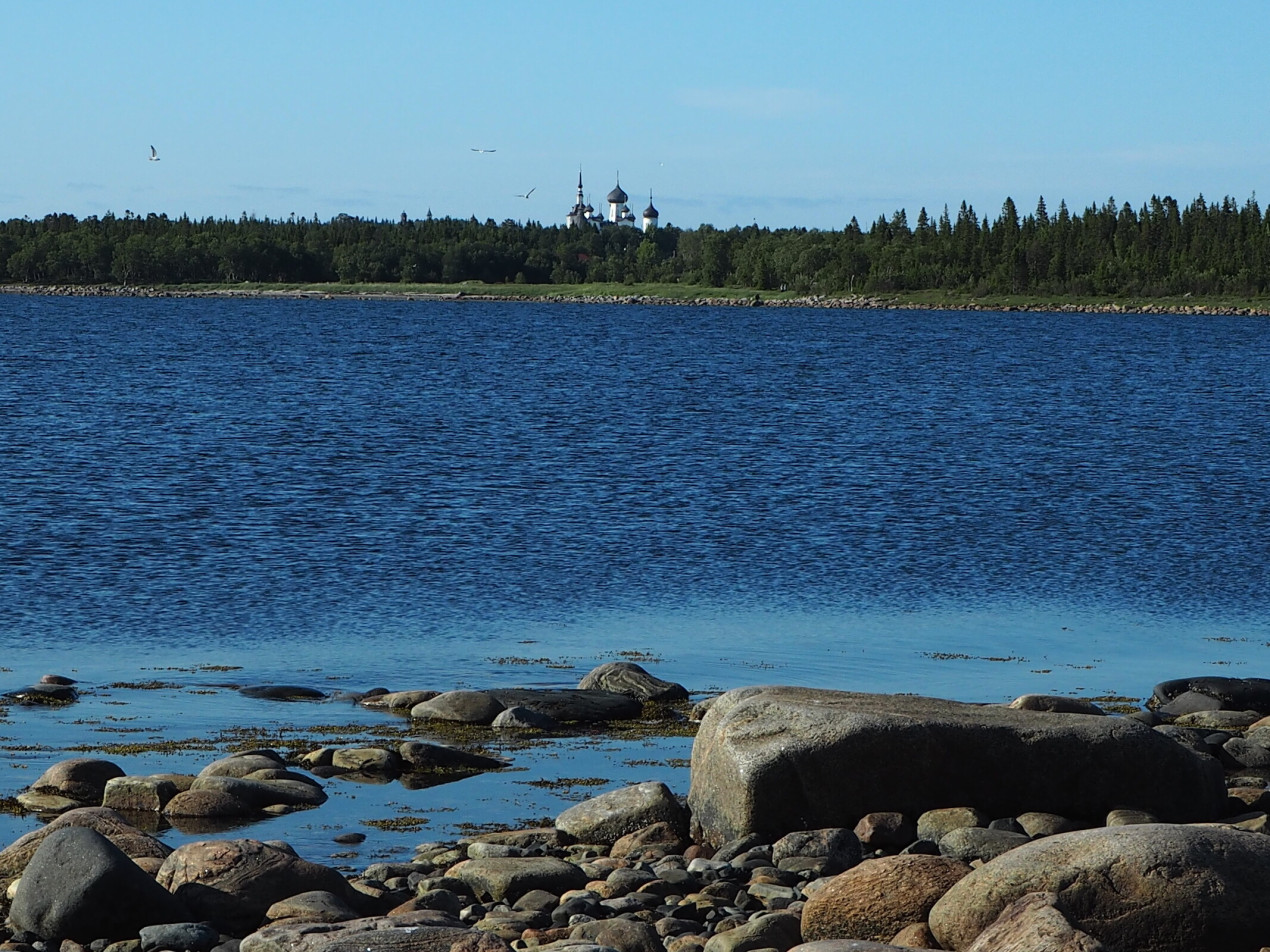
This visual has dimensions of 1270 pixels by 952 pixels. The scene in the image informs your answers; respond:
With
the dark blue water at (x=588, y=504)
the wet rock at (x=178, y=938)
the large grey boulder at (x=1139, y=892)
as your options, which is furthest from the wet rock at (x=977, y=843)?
the dark blue water at (x=588, y=504)

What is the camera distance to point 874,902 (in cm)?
1079

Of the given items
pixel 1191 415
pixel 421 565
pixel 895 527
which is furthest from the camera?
pixel 1191 415

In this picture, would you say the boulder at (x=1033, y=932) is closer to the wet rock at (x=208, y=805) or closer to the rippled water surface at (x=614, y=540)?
the rippled water surface at (x=614, y=540)

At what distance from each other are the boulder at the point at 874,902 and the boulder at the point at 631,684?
8.89 meters

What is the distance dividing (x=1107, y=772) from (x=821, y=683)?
6762mm

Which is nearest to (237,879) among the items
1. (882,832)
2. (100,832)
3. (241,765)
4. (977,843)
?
(100,832)

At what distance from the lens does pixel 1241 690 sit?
64.8 feet

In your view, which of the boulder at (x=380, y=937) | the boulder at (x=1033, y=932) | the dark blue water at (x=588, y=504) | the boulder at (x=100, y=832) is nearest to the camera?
the boulder at (x=1033, y=932)

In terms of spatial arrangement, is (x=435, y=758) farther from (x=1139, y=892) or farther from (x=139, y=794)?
(x=1139, y=892)

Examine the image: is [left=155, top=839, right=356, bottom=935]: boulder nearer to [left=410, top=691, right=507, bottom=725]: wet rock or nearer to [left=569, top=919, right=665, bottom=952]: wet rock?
[left=569, top=919, right=665, bottom=952]: wet rock

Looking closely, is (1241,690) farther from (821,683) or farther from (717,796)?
(717,796)

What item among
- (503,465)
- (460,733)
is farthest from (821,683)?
(503,465)

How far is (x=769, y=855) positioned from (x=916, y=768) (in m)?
1.53

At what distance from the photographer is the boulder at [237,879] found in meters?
11.7
